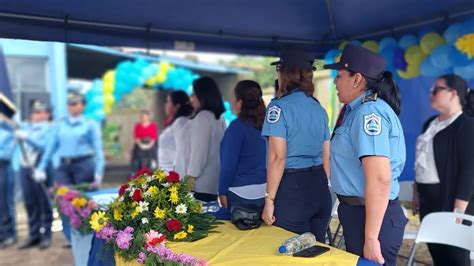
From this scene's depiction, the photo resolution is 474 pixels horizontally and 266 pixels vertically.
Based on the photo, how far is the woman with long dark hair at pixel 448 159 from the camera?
7.59 ft

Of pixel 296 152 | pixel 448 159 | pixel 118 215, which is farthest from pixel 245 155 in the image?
pixel 448 159

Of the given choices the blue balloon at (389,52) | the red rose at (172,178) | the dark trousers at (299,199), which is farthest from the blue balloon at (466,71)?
the red rose at (172,178)

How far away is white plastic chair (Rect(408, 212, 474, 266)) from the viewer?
2.00 m

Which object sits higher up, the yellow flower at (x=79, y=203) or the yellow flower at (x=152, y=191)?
the yellow flower at (x=152, y=191)

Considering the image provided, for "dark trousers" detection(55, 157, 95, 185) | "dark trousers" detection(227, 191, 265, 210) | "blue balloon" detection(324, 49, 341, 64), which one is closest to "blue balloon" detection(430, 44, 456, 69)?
"blue balloon" detection(324, 49, 341, 64)

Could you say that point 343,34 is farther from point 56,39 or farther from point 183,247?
point 183,247

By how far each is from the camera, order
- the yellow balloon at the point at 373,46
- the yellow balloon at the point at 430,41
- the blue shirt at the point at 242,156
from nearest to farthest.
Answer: the blue shirt at the point at 242,156, the yellow balloon at the point at 430,41, the yellow balloon at the point at 373,46

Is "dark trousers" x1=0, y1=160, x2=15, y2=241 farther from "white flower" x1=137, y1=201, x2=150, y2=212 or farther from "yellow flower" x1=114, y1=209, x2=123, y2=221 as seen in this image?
"white flower" x1=137, y1=201, x2=150, y2=212

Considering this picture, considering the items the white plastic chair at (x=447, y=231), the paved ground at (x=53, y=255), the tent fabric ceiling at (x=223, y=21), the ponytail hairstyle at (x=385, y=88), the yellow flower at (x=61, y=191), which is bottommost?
the paved ground at (x=53, y=255)

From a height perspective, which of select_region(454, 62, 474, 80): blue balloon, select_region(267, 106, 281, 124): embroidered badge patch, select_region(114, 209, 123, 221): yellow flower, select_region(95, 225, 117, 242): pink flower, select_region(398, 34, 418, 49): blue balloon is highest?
select_region(398, 34, 418, 49): blue balloon

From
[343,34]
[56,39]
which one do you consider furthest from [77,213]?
[343,34]

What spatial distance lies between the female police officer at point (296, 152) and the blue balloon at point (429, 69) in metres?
1.59

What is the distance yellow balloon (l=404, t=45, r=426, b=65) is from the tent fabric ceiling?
0.13m

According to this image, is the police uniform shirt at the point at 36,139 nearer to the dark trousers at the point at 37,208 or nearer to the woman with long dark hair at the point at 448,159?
the dark trousers at the point at 37,208
